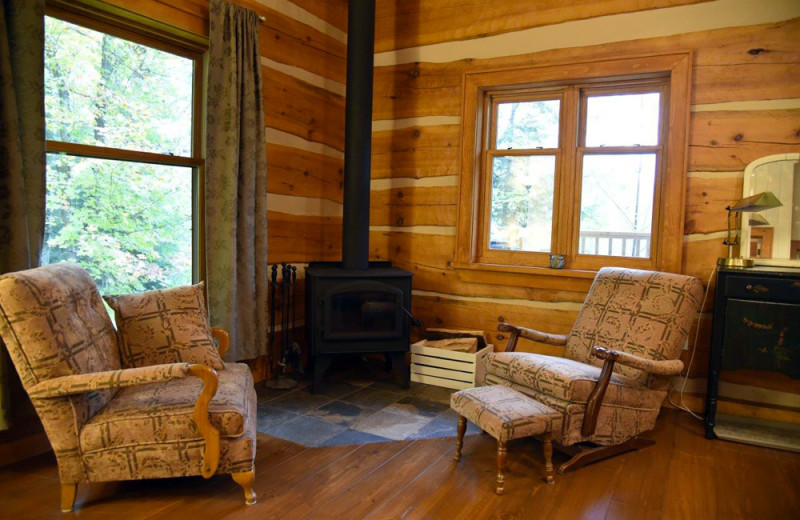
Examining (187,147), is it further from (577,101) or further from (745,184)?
(745,184)

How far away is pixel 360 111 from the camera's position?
3822 millimetres

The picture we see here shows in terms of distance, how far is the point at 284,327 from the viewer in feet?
12.7

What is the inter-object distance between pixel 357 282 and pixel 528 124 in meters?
1.72

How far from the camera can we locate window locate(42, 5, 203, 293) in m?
2.63

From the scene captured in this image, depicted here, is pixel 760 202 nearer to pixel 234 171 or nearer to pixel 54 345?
pixel 234 171

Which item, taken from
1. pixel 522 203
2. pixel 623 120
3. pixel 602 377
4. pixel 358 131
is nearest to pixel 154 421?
pixel 602 377

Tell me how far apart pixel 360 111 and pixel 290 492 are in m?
2.55

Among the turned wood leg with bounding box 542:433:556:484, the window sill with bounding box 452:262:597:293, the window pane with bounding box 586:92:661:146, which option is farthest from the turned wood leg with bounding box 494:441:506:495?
the window pane with bounding box 586:92:661:146

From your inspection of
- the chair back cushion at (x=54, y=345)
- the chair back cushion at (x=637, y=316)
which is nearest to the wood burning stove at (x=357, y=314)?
the chair back cushion at (x=637, y=316)

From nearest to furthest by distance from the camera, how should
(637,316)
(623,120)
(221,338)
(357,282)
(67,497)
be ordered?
(67,497)
(221,338)
(637,316)
(357,282)
(623,120)

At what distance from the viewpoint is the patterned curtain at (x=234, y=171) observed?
10.5 feet

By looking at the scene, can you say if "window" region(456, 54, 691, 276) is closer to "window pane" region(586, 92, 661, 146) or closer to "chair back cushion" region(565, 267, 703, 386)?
"window pane" region(586, 92, 661, 146)

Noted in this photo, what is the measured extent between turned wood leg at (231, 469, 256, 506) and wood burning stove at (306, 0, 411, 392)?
4.43 ft

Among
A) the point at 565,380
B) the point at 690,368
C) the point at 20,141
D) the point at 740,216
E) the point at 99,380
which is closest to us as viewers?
the point at 99,380
